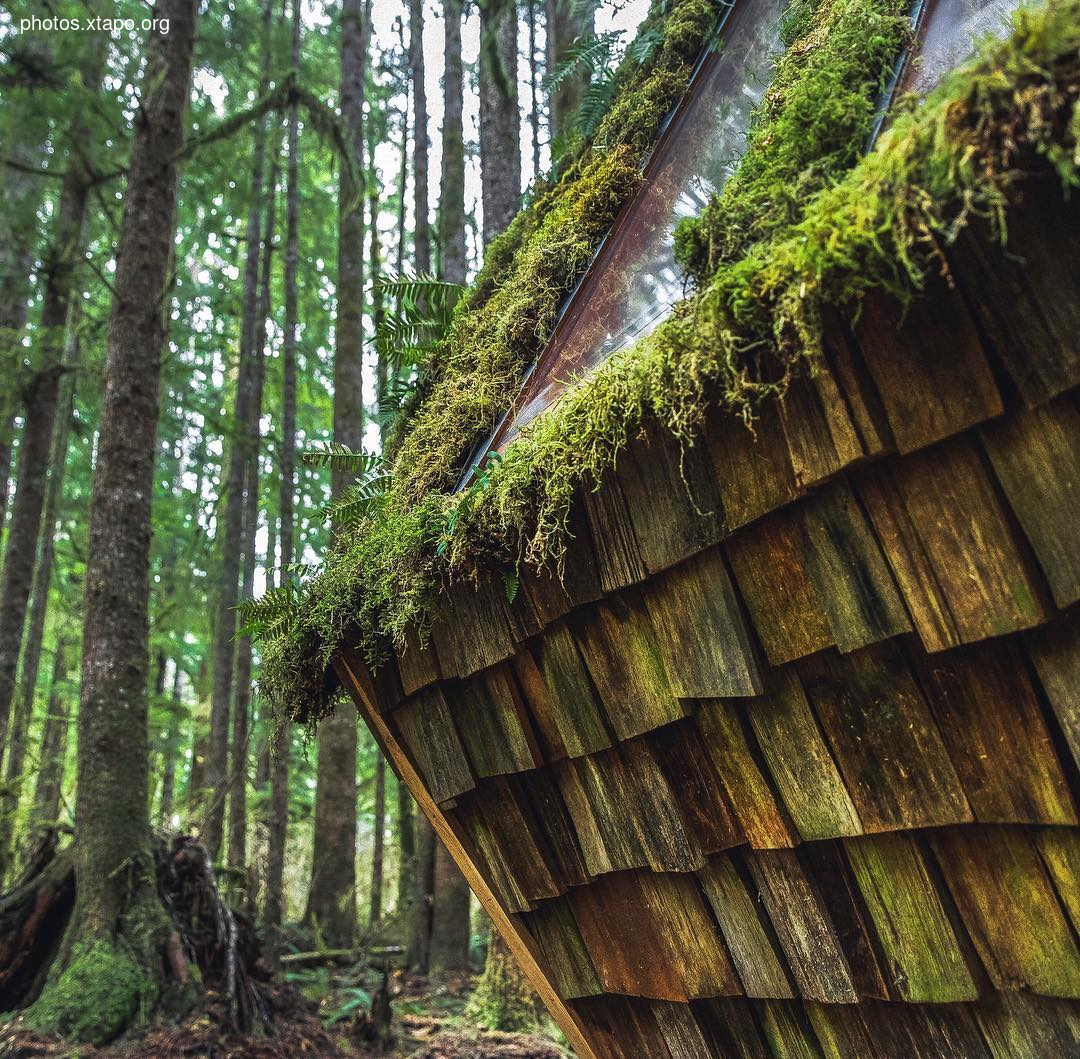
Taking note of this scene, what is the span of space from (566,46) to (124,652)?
6144 millimetres

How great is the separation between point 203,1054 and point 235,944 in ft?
2.85

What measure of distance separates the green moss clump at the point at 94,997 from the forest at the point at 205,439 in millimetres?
14

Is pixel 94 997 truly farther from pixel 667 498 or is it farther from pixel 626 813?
pixel 667 498

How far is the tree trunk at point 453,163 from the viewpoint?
855cm

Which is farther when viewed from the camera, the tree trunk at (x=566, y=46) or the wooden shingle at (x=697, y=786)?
the tree trunk at (x=566, y=46)

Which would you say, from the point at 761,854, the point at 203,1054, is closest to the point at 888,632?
the point at 761,854

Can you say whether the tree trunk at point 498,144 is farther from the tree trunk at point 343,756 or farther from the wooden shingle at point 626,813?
the wooden shingle at point 626,813

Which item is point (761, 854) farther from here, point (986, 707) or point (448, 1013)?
point (448, 1013)

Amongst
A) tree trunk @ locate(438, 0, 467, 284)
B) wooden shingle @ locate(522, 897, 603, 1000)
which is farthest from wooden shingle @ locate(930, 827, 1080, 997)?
tree trunk @ locate(438, 0, 467, 284)

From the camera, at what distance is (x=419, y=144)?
10805mm

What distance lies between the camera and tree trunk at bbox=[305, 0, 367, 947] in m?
8.12

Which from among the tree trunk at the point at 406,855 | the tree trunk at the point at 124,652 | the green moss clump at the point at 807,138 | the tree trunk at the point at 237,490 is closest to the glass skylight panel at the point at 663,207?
the green moss clump at the point at 807,138

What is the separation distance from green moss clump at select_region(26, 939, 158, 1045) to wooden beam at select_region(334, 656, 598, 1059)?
340cm

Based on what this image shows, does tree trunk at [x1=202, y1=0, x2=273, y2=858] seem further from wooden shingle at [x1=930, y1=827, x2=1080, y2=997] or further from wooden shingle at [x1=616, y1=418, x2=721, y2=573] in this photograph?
wooden shingle at [x1=930, y1=827, x2=1080, y2=997]
